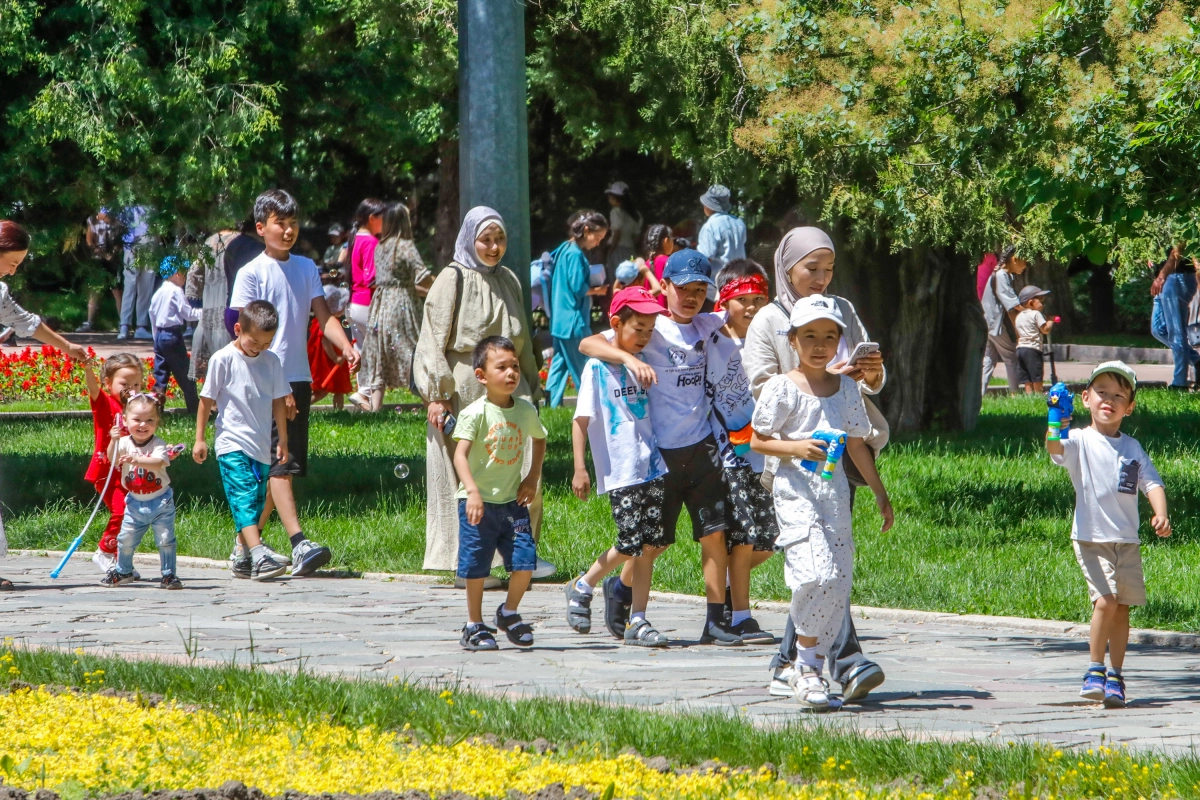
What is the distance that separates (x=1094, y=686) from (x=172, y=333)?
12.5 meters

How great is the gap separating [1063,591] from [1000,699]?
2.38 meters

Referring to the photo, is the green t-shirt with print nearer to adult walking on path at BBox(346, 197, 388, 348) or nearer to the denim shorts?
the denim shorts

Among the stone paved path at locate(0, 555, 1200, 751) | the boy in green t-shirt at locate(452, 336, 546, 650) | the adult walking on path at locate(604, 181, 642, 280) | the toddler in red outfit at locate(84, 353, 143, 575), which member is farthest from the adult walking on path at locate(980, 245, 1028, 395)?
the boy in green t-shirt at locate(452, 336, 546, 650)

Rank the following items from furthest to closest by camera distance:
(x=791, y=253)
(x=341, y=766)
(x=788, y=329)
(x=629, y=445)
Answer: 1. (x=629, y=445)
2. (x=791, y=253)
3. (x=788, y=329)
4. (x=341, y=766)

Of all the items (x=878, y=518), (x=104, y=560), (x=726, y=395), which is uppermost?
(x=726, y=395)

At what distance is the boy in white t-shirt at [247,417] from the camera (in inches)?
350

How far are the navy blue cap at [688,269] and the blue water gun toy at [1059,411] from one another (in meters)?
1.72

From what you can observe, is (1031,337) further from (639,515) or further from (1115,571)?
(1115,571)

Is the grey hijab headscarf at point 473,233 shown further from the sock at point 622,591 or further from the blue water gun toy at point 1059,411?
the blue water gun toy at point 1059,411

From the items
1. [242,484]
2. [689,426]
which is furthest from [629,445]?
[242,484]

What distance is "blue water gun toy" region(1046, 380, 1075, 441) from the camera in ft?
19.4

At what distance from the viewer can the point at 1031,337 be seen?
63.5ft

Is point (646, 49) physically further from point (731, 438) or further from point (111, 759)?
point (111, 759)

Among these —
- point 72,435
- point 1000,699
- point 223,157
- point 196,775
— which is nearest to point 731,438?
point 1000,699
